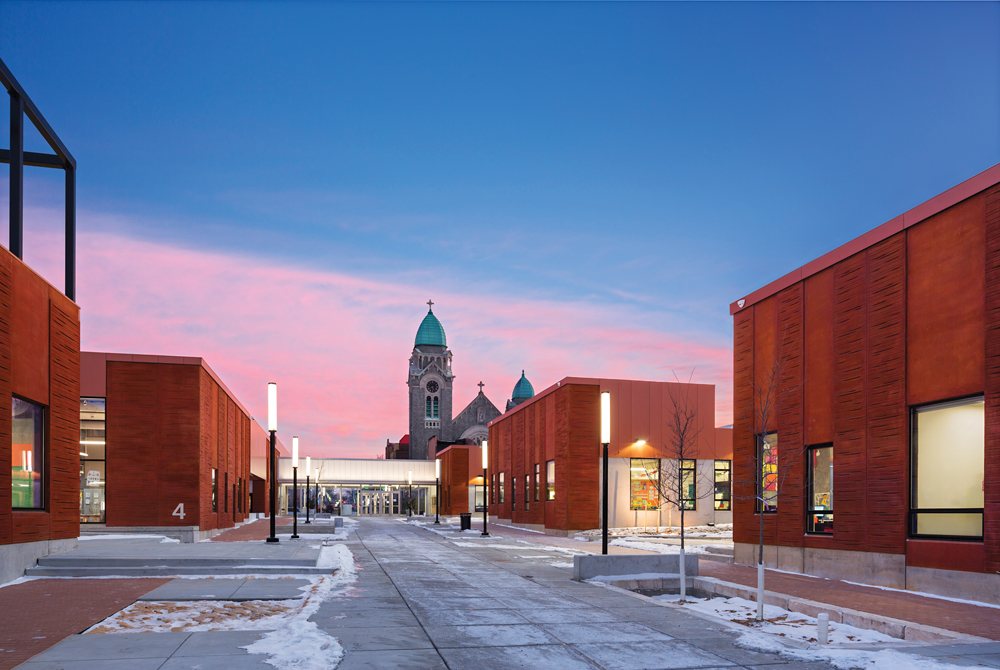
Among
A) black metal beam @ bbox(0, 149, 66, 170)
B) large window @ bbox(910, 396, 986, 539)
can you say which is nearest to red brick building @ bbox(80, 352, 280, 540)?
black metal beam @ bbox(0, 149, 66, 170)

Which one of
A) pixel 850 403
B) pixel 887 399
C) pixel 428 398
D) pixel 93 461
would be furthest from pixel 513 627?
pixel 428 398

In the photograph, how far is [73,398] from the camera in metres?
20.2

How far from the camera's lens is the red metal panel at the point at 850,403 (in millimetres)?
17094

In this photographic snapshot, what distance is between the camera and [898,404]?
16016 mm

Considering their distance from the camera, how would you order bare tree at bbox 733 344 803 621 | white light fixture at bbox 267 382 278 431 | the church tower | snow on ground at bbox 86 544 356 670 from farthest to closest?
1. the church tower
2. white light fixture at bbox 267 382 278 431
3. bare tree at bbox 733 344 803 621
4. snow on ground at bbox 86 544 356 670

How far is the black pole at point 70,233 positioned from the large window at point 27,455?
388 cm

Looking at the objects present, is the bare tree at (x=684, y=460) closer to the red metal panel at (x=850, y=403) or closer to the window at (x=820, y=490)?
the window at (x=820, y=490)

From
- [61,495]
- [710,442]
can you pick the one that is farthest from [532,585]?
[710,442]

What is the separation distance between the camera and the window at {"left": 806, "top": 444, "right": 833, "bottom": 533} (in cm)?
1866

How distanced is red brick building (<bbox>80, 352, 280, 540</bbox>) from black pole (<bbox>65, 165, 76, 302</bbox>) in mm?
9624

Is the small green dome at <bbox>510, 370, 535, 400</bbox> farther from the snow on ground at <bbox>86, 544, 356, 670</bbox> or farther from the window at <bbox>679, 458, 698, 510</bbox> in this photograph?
the snow on ground at <bbox>86, 544, 356, 670</bbox>

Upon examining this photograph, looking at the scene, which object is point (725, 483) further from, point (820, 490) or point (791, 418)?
point (820, 490)

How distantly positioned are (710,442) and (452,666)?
1347 inches

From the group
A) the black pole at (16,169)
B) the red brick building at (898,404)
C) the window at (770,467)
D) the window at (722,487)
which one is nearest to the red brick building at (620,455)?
the window at (722,487)
